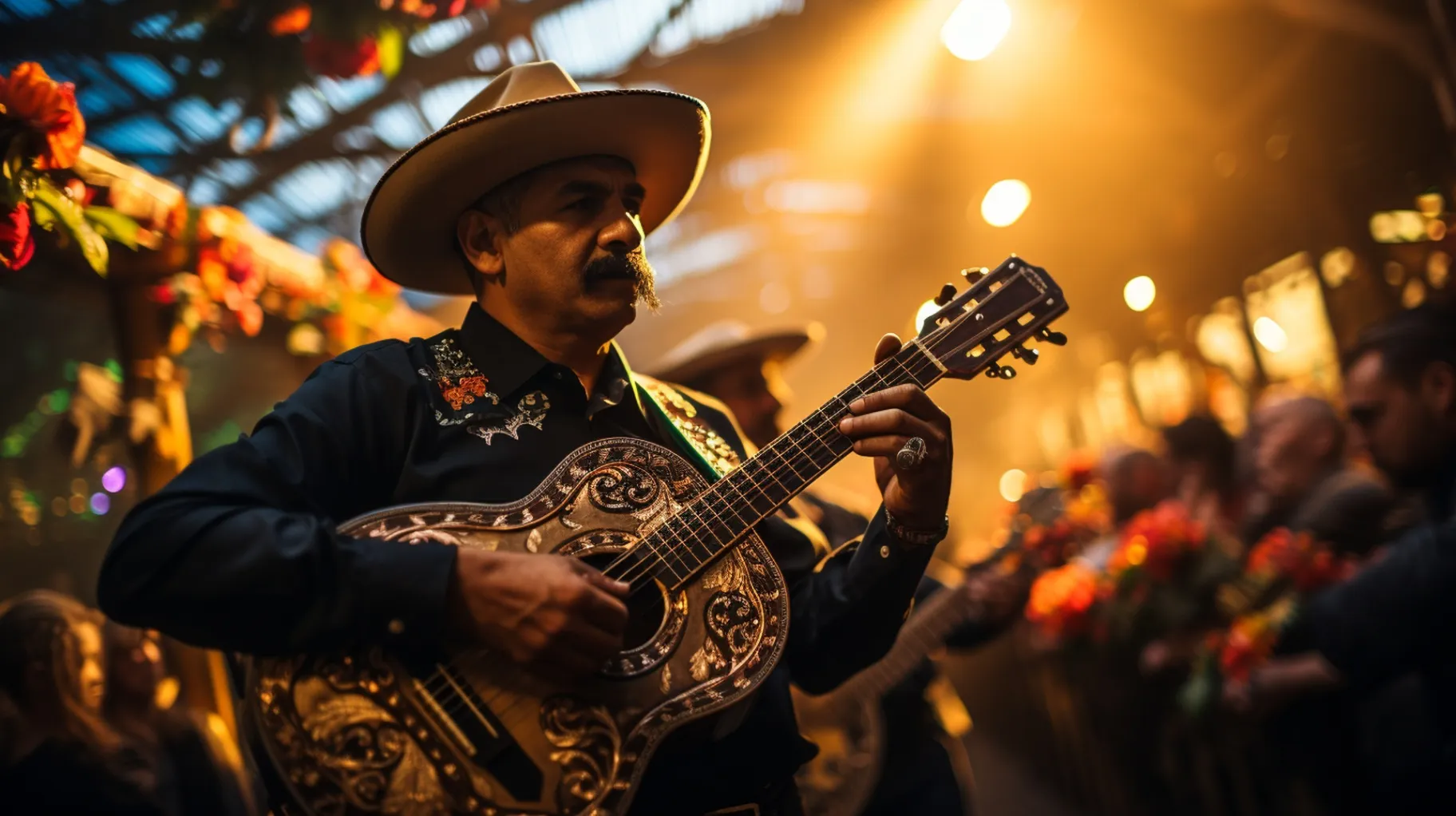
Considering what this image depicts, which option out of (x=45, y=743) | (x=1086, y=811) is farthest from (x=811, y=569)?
(x=1086, y=811)

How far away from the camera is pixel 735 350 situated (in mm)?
3820

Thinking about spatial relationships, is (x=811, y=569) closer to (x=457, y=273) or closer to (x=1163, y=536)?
(x=457, y=273)

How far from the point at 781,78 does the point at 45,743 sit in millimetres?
5833

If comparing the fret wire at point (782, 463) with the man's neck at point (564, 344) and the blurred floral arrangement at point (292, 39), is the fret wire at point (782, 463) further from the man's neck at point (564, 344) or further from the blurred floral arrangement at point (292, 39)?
the blurred floral arrangement at point (292, 39)

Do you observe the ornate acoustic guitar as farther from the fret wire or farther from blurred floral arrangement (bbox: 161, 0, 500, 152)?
blurred floral arrangement (bbox: 161, 0, 500, 152)

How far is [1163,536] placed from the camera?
4.07m

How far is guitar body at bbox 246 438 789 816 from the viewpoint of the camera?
139cm

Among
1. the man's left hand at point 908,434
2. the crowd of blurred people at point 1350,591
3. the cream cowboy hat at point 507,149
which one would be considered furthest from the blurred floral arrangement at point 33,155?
the crowd of blurred people at point 1350,591

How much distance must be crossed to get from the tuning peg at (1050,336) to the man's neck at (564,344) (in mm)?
846

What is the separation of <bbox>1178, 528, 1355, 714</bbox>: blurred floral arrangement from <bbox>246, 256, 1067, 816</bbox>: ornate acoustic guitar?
235 cm

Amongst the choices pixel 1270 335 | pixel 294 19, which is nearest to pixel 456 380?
pixel 294 19

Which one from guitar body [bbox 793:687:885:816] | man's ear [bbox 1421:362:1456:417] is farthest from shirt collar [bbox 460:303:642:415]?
man's ear [bbox 1421:362:1456:417]

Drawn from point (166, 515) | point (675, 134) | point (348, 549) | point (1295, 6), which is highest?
point (1295, 6)

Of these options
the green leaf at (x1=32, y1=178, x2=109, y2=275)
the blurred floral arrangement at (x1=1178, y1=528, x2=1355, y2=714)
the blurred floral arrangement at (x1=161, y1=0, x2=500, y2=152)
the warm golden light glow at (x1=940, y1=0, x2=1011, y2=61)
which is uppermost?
the warm golden light glow at (x1=940, y1=0, x2=1011, y2=61)
